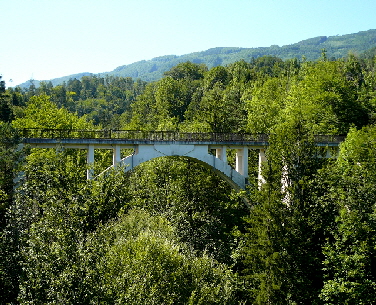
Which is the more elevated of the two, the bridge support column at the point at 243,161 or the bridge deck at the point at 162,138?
the bridge deck at the point at 162,138

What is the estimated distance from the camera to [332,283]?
1077 inches

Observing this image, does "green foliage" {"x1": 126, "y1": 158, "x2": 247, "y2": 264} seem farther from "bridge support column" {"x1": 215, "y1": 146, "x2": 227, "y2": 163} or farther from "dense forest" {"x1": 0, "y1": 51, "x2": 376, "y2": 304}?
"bridge support column" {"x1": 215, "y1": 146, "x2": 227, "y2": 163}

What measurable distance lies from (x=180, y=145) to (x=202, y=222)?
6961 mm

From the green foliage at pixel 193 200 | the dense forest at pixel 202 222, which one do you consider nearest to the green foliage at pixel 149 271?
the dense forest at pixel 202 222

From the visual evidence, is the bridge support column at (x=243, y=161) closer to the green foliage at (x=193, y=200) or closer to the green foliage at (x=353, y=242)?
the green foliage at (x=193, y=200)

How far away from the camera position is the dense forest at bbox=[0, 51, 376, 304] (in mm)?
19109

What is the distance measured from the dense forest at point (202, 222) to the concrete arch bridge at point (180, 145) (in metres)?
1.55

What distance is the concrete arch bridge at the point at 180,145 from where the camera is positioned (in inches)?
1328

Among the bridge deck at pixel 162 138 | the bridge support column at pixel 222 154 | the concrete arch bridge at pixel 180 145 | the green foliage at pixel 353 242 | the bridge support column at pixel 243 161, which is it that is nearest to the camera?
the green foliage at pixel 353 242

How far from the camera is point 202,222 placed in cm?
3938

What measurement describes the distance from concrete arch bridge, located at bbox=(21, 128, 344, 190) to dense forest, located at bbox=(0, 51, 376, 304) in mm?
1550

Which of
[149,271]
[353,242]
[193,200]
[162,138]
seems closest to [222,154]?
[193,200]

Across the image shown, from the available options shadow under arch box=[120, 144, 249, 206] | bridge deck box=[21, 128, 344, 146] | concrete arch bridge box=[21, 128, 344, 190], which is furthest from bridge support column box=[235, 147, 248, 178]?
bridge deck box=[21, 128, 344, 146]

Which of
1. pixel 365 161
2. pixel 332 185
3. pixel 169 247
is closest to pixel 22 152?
pixel 169 247
